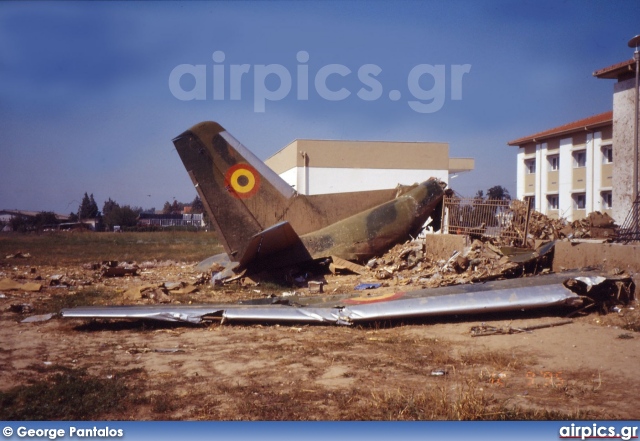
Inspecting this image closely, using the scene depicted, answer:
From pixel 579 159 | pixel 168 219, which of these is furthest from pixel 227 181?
pixel 168 219

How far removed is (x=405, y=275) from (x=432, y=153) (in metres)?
28.9

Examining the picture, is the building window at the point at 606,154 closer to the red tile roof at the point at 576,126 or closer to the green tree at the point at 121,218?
the red tile roof at the point at 576,126

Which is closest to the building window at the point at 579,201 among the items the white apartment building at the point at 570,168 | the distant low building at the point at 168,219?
the white apartment building at the point at 570,168

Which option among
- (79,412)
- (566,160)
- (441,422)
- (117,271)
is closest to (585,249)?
(441,422)

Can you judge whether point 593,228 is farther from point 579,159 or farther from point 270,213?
point 579,159

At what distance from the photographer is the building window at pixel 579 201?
29.3 metres

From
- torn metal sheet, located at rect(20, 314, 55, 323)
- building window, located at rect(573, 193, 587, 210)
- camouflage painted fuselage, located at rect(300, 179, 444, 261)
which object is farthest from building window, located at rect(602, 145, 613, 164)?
torn metal sheet, located at rect(20, 314, 55, 323)

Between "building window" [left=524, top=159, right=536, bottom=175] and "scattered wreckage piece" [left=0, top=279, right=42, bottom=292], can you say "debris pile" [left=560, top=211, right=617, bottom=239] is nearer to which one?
"scattered wreckage piece" [left=0, top=279, right=42, bottom=292]

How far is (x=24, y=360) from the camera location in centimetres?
554

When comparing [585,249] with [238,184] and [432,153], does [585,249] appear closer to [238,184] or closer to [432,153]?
[238,184]

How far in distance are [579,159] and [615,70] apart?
18457mm

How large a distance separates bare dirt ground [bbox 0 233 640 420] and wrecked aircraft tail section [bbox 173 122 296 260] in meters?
4.61

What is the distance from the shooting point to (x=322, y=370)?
5004 millimetres

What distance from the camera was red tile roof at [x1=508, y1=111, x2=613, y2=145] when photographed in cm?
2848
